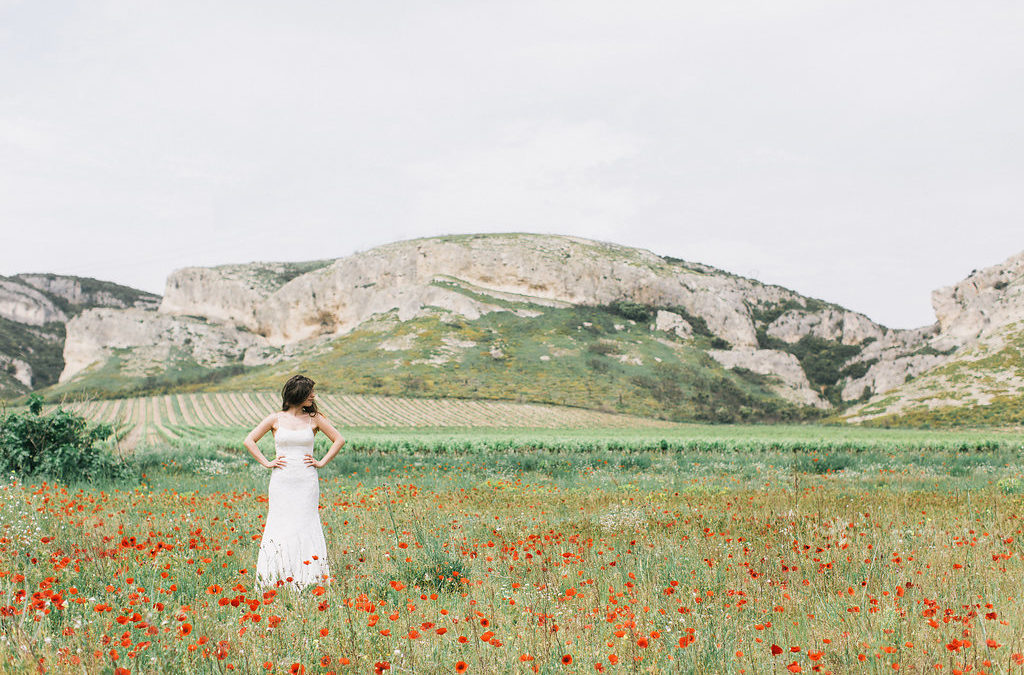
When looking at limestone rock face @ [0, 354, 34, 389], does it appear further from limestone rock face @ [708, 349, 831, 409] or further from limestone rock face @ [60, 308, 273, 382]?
limestone rock face @ [708, 349, 831, 409]

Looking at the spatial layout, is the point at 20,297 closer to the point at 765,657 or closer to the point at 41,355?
the point at 41,355

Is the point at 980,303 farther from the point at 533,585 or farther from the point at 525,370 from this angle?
the point at 533,585

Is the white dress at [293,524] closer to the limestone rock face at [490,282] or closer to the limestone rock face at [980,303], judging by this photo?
the limestone rock face at [980,303]

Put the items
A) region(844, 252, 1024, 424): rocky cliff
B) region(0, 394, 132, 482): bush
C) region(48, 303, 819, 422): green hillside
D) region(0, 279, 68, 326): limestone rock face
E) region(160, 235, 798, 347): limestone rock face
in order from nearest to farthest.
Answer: region(0, 394, 132, 482): bush < region(844, 252, 1024, 424): rocky cliff < region(48, 303, 819, 422): green hillside < region(160, 235, 798, 347): limestone rock face < region(0, 279, 68, 326): limestone rock face

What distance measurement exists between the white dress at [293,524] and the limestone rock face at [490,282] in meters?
122

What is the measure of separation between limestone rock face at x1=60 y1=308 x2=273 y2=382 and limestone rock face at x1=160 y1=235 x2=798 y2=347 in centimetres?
1433

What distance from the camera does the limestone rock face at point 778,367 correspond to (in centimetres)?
11475

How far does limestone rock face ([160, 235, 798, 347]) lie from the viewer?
140 metres

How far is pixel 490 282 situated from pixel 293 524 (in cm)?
13812

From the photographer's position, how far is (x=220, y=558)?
716 centimetres

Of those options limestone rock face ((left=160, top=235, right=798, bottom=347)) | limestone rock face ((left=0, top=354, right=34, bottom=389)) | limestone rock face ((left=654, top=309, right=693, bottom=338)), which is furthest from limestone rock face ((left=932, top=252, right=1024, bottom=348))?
limestone rock face ((left=0, top=354, right=34, bottom=389))

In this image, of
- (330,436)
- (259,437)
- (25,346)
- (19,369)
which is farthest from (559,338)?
(25,346)

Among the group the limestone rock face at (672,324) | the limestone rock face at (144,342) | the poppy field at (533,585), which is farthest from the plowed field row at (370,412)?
the poppy field at (533,585)

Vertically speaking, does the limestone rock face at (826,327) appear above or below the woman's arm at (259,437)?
above
